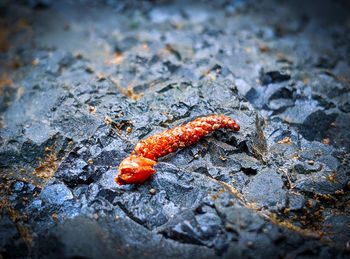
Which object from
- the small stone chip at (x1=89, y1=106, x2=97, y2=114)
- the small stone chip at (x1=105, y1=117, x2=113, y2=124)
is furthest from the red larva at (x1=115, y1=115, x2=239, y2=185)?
the small stone chip at (x1=89, y1=106, x2=97, y2=114)

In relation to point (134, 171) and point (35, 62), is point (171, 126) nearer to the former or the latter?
point (134, 171)

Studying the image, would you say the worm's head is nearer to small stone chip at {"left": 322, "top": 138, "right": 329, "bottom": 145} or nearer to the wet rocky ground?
the wet rocky ground

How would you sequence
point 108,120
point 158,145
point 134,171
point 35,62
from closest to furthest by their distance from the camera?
1. point 134,171
2. point 158,145
3. point 108,120
4. point 35,62

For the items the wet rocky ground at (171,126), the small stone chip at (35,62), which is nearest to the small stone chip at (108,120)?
the wet rocky ground at (171,126)

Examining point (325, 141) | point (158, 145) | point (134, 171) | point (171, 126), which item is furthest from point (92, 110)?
point (325, 141)

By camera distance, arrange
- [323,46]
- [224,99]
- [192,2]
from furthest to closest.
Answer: [192,2], [323,46], [224,99]

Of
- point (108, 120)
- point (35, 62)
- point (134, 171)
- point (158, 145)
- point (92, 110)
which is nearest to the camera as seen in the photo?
point (134, 171)

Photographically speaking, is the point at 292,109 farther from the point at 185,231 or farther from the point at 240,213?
the point at 185,231

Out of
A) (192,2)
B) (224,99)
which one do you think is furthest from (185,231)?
(192,2)
